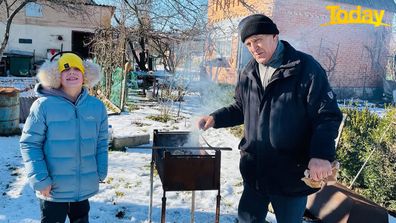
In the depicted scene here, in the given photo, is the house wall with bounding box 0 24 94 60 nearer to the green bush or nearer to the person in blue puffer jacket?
the green bush

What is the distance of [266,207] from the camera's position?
→ 2.44 metres

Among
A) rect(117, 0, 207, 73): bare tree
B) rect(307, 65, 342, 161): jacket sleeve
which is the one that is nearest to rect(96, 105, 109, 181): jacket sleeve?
rect(307, 65, 342, 161): jacket sleeve

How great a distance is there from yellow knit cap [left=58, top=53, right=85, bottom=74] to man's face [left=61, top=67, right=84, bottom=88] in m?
0.02

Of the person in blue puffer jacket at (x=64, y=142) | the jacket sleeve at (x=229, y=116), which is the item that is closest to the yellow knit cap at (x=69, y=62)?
the person in blue puffer jacket at (x=64, y=142)

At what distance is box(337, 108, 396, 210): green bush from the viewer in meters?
4.01

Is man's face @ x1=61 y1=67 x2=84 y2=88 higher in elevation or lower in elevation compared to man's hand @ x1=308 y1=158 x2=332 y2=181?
higher

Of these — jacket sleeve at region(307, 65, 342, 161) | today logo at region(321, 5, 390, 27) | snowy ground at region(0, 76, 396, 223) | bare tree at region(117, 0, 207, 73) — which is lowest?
snowy ground at region(0, 76, 396, 223)

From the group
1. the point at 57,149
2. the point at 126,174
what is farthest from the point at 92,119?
the point at 126,174

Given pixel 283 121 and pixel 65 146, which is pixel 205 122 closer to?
pixel 283 121

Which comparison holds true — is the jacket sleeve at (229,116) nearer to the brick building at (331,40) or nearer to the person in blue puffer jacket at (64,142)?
the person in blue puffer jacket at (64,142)

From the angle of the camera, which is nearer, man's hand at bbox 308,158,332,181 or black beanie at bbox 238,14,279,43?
man's hand at bbox 308,158,332,181

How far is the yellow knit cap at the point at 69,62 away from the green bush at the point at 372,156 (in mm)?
3570

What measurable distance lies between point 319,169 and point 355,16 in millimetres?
16100

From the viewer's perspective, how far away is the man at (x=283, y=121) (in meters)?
1.98
